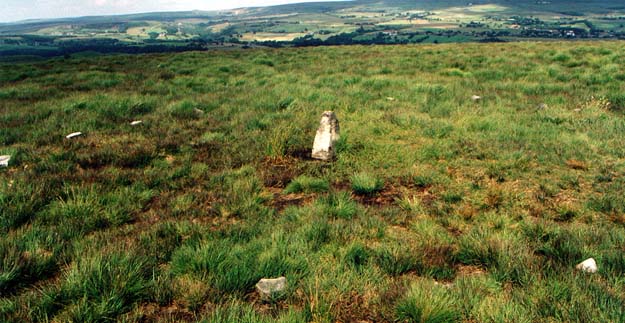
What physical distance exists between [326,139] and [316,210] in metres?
2.86

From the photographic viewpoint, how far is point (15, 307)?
313 centimetres

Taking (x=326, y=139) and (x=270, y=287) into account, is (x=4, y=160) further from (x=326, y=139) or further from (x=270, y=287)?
(x=270, y=287)

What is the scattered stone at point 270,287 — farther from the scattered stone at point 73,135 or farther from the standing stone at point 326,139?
the scattered stone at point 73,135

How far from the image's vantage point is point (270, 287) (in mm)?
3580

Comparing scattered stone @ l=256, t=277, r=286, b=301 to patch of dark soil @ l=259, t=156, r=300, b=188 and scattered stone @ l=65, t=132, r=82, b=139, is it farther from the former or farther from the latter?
scattered stone @ l=65, t=132, r=82, b=139

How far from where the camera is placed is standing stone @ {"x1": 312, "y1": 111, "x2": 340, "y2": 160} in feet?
26.2

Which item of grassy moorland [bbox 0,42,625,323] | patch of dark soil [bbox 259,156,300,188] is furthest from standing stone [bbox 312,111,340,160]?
patch of dark soil [bbox 259,156,300,188]

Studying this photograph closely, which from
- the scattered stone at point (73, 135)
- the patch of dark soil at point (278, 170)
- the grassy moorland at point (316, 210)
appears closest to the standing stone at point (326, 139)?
the grassy moorland at point (316, 210)

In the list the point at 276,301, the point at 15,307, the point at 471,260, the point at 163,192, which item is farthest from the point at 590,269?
the point at 163,192

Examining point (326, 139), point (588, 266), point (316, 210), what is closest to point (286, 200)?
point (316, 210)

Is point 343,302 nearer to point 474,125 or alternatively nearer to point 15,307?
point 15,307

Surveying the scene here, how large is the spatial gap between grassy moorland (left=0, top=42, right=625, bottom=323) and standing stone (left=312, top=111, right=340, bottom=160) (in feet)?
1.28

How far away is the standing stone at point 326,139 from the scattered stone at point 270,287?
179 inches

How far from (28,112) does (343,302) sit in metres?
13.4
